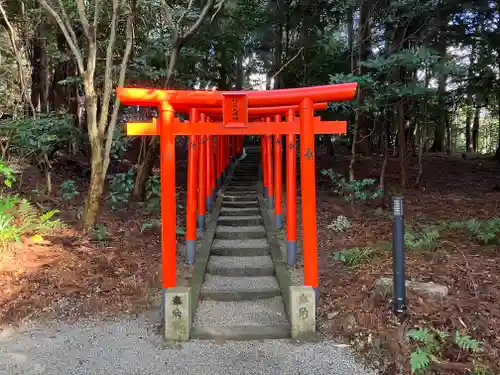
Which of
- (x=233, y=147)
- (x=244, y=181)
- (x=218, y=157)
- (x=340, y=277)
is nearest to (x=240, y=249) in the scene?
(x=340, y=277)

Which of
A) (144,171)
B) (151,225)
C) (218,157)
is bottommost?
(151,225)

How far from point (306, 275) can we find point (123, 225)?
4200mm

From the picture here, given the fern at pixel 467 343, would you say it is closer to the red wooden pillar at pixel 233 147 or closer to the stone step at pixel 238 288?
the stone step at pixel 238 288

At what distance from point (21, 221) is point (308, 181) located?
5.17 meters

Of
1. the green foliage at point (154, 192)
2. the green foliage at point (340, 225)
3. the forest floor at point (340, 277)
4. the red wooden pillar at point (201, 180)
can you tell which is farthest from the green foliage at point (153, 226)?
the green foliage at point (340, 225)

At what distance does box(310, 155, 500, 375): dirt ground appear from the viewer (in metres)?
3.75

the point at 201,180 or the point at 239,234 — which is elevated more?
the point at 201,180

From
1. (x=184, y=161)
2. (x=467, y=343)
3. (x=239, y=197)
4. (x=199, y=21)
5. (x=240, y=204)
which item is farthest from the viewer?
(x=184, y=161)

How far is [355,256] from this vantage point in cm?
585

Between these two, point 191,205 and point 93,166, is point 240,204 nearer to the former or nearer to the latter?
point 191,205

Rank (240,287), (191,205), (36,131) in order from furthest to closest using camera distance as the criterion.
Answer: (36,131) < (191,205) < (240,287)

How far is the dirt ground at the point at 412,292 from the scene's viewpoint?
12.3 feet

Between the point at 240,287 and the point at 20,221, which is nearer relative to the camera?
the point at 240,287

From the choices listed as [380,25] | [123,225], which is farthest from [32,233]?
[380,25]
